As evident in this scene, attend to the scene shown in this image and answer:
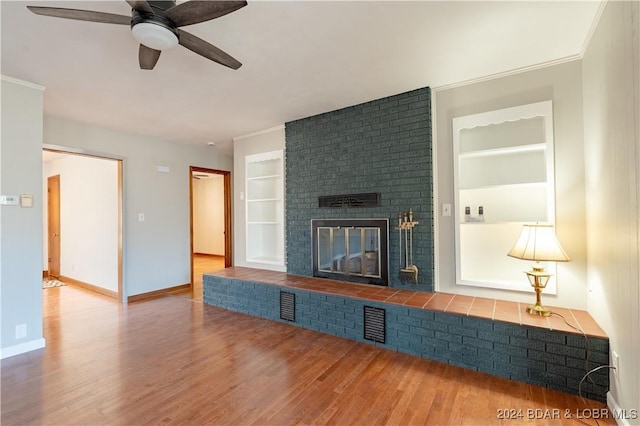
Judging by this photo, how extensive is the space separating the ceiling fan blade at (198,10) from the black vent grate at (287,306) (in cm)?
272

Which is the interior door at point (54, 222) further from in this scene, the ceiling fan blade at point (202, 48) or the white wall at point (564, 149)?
the white wall at point (564, 149)

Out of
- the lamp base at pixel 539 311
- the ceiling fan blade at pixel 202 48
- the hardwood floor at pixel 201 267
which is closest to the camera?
the ceiling fan blade at pixel 202 48

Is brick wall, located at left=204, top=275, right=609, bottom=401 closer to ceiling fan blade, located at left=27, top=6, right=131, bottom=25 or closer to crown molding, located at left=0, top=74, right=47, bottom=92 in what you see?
ceiling fan blade, located at left=27, top=6, right=131, bottom=25

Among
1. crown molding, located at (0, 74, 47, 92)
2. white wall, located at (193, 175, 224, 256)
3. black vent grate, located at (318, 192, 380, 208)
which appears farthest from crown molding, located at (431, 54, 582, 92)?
white wall, located at (193, 175, 224, 256)

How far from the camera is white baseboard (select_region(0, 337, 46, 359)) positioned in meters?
2.66

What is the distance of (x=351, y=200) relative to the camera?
3.69m

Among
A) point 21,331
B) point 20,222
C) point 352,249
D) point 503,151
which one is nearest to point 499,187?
point 503,151

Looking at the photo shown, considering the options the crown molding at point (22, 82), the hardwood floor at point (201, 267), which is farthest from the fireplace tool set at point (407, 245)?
the crown molding at point (22, 82)

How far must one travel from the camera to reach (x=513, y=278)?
2906 mm

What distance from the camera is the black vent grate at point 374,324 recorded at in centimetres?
284

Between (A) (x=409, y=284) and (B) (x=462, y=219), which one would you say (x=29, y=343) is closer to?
(A) (x=409, y=284)

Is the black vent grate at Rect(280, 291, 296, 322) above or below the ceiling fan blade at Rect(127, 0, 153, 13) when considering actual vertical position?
below

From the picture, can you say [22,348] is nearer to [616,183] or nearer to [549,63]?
[616,183]

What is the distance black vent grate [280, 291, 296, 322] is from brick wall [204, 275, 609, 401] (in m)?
0.05
